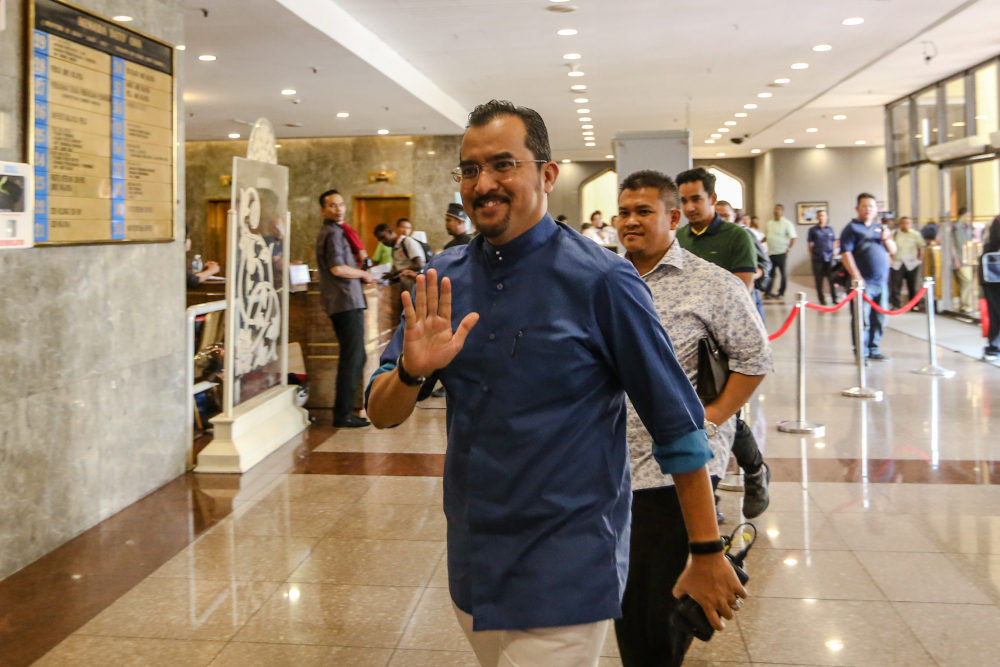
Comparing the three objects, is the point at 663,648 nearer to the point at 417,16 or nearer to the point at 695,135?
the point at 417,16

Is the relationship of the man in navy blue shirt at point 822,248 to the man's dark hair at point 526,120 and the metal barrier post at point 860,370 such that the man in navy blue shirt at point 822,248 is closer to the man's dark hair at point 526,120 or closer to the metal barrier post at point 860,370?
the metal barrier post at point 860,370

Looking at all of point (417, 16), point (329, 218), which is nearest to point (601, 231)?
point (417, 16)

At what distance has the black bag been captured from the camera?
2707 millimetres

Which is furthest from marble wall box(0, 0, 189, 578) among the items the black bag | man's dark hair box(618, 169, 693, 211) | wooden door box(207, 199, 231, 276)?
wooden door box(207, 199, 231, 276)

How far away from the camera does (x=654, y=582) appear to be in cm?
242

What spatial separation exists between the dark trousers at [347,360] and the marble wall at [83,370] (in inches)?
62.9

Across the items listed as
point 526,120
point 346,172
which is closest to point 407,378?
point 526,120

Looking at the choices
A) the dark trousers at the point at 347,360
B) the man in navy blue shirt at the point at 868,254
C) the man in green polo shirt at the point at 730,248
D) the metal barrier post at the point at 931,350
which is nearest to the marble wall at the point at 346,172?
the man in navy blue shirt at the point at 868,254

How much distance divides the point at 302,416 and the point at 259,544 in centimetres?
278

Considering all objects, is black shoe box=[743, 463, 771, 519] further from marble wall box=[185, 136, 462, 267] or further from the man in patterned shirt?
marble wall box=[185, 136, 462, 267]

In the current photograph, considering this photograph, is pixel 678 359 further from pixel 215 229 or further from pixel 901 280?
pixel 215 229

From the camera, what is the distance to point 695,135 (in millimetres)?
22609

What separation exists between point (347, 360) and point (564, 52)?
18.9ft

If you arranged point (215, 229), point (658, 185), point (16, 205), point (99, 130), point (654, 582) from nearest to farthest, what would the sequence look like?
point (654, 582) < point (658, 185) < point (16, 205) < point (99, 130) < point (215, 229)
